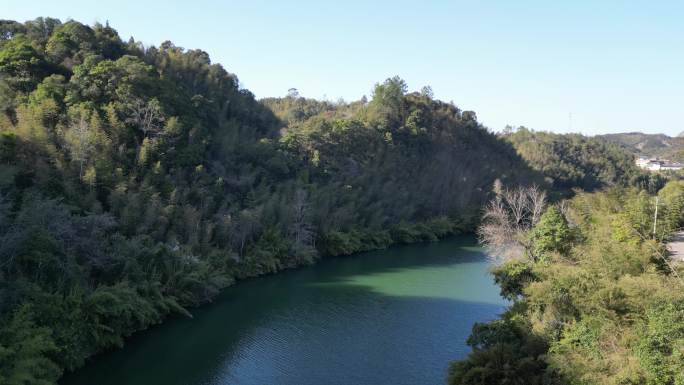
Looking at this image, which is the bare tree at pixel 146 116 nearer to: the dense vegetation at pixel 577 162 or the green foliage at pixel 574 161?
the dense vegetation at pixel 577 162

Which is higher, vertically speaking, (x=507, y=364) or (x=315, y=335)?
(x=507, y=364)

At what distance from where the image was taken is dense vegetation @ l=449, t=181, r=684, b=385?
12289 millimetres

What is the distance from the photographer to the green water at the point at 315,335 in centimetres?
1859

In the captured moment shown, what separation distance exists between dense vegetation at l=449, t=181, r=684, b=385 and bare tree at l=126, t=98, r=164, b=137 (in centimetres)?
2474

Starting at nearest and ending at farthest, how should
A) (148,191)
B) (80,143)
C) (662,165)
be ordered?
(80,143) → (148,191) → (662,165)

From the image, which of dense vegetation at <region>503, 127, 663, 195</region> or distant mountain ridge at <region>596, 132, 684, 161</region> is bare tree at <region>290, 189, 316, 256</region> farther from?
distant mountain ridge at <region>596, 132, 684, 161</region>

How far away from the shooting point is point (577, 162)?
96.2 metres

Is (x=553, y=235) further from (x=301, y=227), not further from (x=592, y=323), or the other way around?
(x=301, y=227)

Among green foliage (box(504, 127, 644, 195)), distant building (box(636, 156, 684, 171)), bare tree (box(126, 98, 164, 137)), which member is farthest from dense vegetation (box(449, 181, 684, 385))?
distant building (box(636, 156, 684, 171))

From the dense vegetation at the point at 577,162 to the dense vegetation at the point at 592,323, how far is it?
6387 centimetres

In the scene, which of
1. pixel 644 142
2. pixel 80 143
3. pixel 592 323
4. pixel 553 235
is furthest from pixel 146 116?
pixel 644 142

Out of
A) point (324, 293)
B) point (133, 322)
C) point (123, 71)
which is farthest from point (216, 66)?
point (133, 322)

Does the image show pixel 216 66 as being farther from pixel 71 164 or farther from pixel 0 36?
pixel 71 164

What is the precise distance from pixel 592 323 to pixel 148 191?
943 inches
